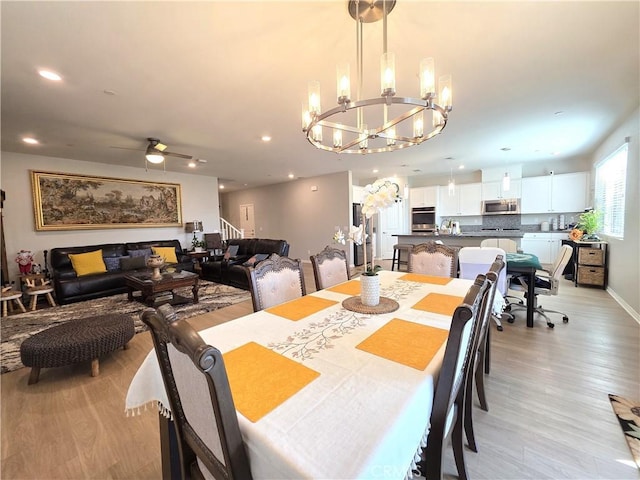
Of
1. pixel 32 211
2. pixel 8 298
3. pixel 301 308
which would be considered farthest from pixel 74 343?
pixel 32 211

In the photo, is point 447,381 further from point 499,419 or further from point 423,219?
point 423,219

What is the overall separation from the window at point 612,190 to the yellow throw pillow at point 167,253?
7.64 metres

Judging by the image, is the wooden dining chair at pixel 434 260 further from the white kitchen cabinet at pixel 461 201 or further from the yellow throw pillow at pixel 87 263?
the yellow throw pillow at pixel 87 263

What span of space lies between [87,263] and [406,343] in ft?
18.4

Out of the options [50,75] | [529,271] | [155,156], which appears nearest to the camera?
[50,75]

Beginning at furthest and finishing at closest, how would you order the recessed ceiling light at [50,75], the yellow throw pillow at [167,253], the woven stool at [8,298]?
1. the yellow throw pillow at [167,253]
2. the woven stool at [8,298]
3. the recessed ceiling light at [50,75]

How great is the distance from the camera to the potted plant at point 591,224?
4.60 metres

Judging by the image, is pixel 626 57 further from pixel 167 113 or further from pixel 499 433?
pixel 167 113

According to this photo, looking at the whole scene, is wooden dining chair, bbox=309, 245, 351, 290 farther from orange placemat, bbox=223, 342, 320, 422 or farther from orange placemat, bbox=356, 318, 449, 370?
orange placemat, bbox=223, 342, 320, 422

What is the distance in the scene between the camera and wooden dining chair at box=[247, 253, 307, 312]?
6.10 ft

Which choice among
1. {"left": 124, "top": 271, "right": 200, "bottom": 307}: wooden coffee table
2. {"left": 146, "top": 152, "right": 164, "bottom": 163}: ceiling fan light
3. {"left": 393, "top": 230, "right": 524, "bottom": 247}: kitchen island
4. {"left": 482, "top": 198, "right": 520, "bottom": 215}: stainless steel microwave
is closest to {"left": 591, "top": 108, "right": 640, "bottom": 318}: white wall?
{"left": 393, "top": 230, "right": 524, "bottom": 247}: kitchen island

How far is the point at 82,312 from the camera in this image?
382 cm

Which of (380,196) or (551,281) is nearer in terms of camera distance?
(380,196)

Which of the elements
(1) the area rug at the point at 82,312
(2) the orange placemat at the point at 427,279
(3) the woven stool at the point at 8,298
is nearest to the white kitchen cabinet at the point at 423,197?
(1) the area rug at the point at 82,312
